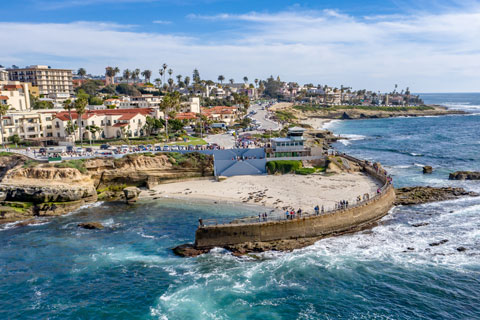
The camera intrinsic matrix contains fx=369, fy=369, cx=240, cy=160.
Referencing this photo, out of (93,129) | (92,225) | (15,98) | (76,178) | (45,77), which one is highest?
(45,77)

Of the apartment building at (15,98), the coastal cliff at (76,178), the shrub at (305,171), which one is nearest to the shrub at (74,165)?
the coastal cliff at (76,178)

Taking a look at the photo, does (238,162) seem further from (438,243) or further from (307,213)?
(438,243)

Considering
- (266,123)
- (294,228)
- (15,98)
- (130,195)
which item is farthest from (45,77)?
(294,228)

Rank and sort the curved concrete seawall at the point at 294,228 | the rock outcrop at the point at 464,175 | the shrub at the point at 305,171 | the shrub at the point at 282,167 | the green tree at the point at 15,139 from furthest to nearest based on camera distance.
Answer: the green tree at the point at 15,139 < the shrub at the point at 282,167 < the rock outcrop at the point at 464,175 < the shrub at the point at 305,171 < the curved concrete seawall at the point at 294,228

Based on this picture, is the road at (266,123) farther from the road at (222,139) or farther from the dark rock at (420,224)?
the dark rock at (420,224)

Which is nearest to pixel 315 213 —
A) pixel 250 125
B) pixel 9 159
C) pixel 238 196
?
pixel 238 196

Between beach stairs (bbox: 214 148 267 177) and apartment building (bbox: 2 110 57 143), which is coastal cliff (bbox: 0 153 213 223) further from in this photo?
apartment building (bbox: 2 110 57 143)

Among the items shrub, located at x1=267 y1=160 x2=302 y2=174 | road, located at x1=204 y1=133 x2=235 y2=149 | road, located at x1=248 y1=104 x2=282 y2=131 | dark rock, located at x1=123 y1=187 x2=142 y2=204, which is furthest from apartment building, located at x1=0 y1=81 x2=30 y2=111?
→ shrub, located at x1=267 y1=160 x2=302 y2=174

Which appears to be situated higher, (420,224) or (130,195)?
(130,195)
